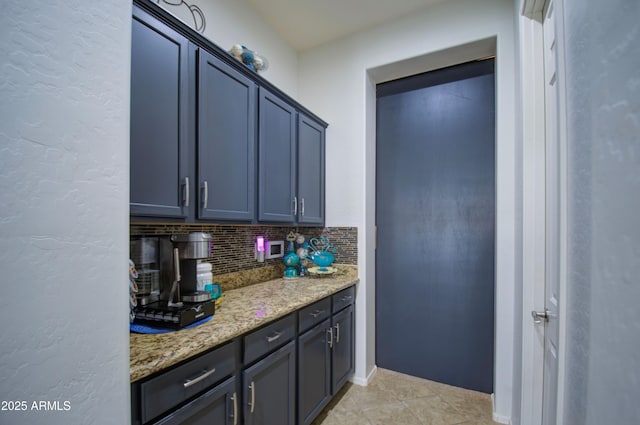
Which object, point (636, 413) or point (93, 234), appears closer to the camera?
point (636, 413)

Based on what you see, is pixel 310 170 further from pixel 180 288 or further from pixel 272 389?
pixel 272 389

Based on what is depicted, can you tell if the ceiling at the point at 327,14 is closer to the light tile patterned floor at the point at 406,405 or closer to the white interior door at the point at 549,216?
the white interior door at the point at 549,216

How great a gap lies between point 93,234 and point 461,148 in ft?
8.34

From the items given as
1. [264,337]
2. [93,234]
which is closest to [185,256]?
[264,337]

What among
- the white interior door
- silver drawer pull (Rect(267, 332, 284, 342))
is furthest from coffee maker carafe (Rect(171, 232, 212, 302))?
the white interior door

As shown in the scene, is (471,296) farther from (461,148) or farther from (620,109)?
(620,109)

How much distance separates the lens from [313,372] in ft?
5.85

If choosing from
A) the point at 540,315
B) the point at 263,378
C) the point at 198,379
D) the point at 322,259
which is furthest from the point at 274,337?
the point at 540,315

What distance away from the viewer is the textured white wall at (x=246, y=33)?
6.20 feet

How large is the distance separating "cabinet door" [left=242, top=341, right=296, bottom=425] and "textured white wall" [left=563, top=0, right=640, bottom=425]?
113 cm

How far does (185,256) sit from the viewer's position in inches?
50.2

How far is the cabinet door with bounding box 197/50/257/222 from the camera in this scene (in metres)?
1.40

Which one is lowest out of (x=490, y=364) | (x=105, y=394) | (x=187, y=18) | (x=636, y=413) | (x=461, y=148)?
(x=490, y=364)

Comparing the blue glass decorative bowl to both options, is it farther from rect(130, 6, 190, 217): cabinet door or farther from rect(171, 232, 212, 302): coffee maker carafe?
rect(130, 6, 190, 217): cabinet door
